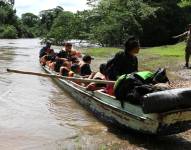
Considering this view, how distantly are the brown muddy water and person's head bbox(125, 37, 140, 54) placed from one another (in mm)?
1660

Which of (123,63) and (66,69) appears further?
(66,69)

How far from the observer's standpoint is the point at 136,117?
8.07 m

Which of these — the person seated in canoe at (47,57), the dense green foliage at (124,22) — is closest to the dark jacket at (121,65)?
the person seated in canoe at (47,57)

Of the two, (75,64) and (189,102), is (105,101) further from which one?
(75,64)

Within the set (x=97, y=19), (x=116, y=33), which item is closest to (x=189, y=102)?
(x=116, y=33)

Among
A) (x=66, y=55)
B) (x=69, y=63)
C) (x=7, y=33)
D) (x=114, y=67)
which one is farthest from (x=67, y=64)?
(x=7, y=33)

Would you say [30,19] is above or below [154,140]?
above

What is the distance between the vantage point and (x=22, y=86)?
15852mm

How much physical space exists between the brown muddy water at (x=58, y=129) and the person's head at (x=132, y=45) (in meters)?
1.66

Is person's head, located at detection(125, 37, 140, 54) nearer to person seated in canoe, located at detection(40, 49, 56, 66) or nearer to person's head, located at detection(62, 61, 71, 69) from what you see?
person's head, located at detection(62, 61, 71, 69)

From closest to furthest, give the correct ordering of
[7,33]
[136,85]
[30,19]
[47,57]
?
[136,85], [47,57], [7,33], [30,19]

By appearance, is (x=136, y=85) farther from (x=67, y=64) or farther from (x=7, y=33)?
(x=7, y=33)

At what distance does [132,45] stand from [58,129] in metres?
2.46

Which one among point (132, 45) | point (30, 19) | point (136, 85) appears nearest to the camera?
point (136, 85)
